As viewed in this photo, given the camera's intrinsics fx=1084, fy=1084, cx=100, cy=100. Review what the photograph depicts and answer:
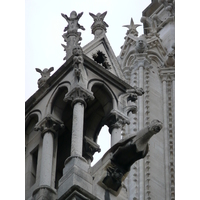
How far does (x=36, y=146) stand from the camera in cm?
1852

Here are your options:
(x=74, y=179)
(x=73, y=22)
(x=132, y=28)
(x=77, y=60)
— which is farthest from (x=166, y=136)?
(x=74, y=179)

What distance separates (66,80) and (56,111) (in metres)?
0.56

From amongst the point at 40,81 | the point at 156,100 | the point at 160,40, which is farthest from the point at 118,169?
the point at 160,40

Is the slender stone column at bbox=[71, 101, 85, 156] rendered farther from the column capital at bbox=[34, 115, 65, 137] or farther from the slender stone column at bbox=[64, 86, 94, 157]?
the column capital at bbox=[34, 115, 65, 137]

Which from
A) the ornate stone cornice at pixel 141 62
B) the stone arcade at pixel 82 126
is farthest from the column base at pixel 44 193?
the ornate stone cornice at pixel 141 62

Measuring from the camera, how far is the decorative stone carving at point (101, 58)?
63.6 feet

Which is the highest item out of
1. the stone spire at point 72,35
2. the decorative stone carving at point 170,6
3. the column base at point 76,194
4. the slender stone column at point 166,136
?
the decorative stone carving at point 170,6

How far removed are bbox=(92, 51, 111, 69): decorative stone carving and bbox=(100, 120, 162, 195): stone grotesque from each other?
273 cm

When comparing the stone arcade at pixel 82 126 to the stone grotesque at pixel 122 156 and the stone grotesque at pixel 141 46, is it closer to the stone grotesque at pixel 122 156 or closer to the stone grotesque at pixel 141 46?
the stone grotesque at pixel 122 156

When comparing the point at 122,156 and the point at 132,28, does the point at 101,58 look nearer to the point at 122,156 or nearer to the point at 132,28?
the point at 122,156

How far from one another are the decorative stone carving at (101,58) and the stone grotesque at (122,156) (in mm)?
2726

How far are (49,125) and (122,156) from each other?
6.14ft

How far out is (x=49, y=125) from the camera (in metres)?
18.3

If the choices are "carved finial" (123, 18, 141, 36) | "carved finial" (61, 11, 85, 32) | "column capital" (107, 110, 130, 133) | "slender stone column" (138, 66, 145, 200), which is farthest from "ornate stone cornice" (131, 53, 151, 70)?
"column capital" (107, 110, 130, 133)
